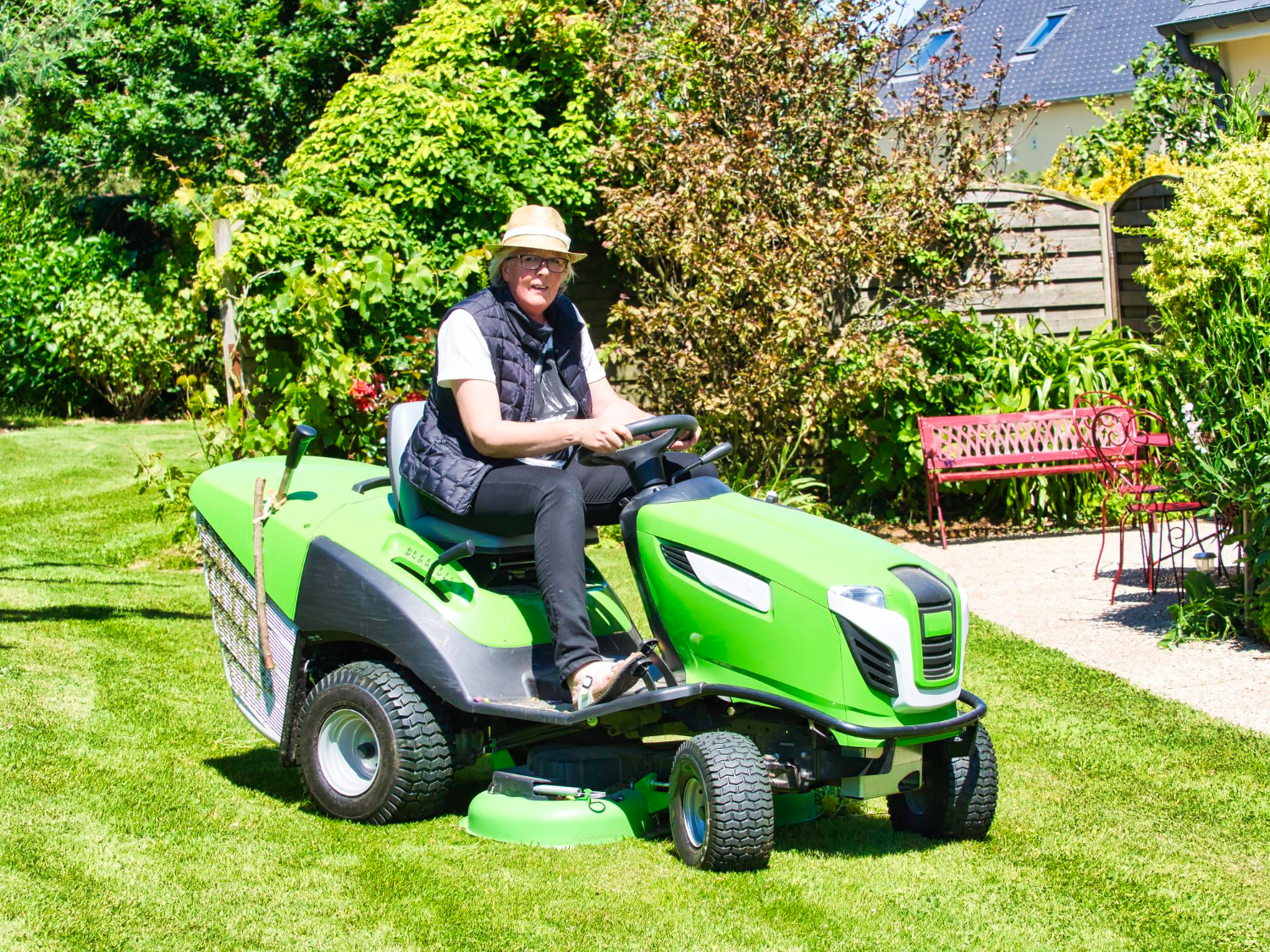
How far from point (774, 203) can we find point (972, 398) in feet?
6.75

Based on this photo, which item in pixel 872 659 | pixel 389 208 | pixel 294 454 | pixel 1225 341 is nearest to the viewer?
pixel 872 659

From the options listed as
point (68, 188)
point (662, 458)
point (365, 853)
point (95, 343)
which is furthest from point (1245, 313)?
point (68, 188)

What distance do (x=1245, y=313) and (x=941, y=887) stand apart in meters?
3.74

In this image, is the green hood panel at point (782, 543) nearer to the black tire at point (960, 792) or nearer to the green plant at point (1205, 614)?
the black tire at point (960, 792)

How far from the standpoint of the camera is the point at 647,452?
13.9ft

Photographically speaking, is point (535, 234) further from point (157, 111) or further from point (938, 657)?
point (157, 111)

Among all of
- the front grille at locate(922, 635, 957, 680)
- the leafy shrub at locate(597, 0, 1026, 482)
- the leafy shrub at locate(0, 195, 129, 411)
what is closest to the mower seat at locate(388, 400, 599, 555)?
the front grille at locate(922, 635, 957, 680)

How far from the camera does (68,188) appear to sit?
20.8 meters

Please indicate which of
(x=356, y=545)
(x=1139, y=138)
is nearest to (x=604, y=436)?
(x=356, y=545)

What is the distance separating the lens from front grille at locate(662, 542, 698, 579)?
4051 mm

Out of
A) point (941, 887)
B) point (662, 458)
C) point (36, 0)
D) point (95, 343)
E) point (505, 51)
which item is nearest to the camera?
point (941, 887)

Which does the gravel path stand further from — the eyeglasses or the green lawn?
the eyeglasses

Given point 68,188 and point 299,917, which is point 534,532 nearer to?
point 299,917

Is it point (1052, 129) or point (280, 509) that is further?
point (1052, 129)
